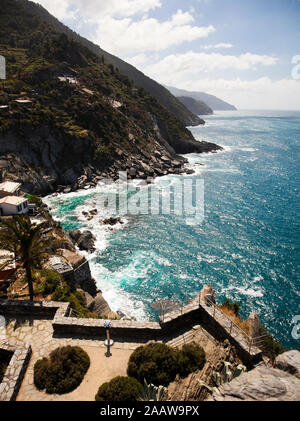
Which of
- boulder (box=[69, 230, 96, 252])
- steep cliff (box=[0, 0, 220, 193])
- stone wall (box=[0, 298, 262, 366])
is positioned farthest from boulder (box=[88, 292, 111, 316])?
steep cliff (box=[0, 0, 220, 193])

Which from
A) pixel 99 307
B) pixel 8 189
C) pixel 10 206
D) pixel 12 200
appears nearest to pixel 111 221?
pixel 12 200

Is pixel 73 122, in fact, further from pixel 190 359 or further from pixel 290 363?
pixel 290 363

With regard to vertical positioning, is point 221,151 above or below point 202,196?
above

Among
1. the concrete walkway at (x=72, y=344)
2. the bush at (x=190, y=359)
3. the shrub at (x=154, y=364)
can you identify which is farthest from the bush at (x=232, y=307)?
the concrete walkway at (x=72, y=344)

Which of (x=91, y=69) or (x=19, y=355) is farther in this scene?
(x=91, y=69)

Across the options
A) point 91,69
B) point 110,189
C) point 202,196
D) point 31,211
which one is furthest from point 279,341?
point 91,69

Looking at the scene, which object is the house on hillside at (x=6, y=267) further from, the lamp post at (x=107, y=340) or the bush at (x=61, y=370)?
the lamp post at (x=107, y=340)
